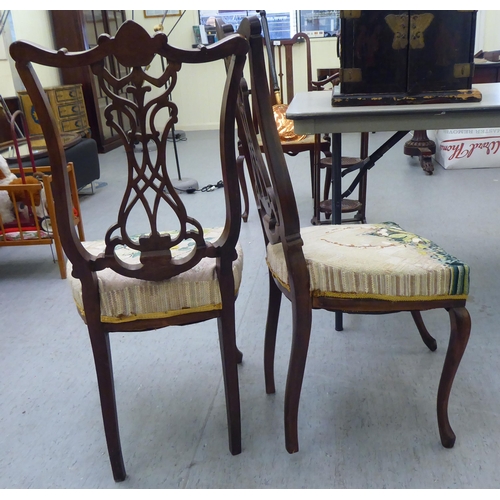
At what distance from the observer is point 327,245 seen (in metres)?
1.19

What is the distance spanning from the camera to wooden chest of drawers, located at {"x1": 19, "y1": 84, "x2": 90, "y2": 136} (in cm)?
423

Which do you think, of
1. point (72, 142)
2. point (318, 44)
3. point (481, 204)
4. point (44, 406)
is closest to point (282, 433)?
point (44, 406)

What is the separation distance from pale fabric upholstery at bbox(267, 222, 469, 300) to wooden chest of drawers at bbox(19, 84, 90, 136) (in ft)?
12.3

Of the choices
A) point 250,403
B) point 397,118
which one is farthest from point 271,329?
point 397,118

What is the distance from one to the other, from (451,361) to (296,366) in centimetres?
35

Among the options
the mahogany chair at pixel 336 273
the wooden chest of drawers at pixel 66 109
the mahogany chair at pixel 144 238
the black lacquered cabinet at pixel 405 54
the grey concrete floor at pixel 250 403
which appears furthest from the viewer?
the wooden chest of drawers at pixel 66 109

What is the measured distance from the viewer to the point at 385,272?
1.06 meters

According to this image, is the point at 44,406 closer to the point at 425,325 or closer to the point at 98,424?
the point at 98,424

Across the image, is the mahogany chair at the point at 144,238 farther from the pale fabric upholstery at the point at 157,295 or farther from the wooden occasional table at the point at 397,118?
the wooden occasional table at the point at 397,118

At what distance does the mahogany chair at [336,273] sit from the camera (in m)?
1.03

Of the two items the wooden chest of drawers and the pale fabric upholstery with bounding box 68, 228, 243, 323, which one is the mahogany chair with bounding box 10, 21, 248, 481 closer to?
the pale fabric upholstery with bounding box 68, 228, 243, 323

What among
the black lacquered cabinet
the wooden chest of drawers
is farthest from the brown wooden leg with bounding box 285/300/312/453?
the wooden chest of drawers

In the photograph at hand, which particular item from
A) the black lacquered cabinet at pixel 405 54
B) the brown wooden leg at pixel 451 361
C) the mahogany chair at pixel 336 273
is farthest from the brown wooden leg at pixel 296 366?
the black lacquered cabinet at pixel 405 54

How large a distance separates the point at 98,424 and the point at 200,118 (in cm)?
542
